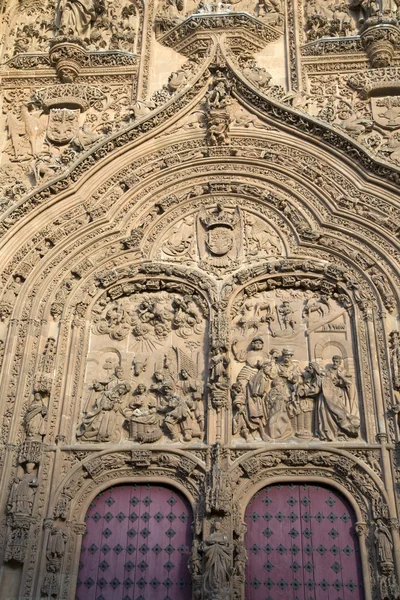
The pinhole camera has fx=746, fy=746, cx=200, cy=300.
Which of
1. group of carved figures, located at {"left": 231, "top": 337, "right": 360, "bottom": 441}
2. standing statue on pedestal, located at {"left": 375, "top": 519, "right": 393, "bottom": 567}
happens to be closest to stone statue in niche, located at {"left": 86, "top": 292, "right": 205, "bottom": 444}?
group of carved figures, located at {"left": 231, "top": 337, "right": 360, "bottom": 441}

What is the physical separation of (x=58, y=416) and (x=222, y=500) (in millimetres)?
2826

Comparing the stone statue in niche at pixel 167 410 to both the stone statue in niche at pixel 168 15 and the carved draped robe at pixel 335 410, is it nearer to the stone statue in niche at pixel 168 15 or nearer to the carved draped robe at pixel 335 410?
the carved draped robe at pixel 335 410

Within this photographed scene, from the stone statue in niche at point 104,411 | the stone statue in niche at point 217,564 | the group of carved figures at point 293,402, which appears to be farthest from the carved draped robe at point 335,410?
the stone statue in niche at point 104,411

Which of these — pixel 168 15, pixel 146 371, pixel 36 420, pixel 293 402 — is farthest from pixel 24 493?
pixel 168 15

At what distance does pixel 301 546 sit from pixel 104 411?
351 centimetres

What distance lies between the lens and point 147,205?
13.2m

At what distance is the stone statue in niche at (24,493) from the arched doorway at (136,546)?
3.03 feet

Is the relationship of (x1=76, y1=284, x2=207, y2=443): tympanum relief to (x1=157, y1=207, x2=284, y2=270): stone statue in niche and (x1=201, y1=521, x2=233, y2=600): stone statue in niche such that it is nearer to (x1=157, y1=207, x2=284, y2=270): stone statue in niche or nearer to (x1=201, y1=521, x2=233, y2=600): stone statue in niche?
(x1=157, y1=207, x2=284, y2=270): stone statue in niche

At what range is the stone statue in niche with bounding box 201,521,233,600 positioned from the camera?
31.8ft

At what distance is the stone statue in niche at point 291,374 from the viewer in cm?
1111

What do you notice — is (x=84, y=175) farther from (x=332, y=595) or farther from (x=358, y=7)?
(x=332, y=595)

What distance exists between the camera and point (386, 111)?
1327 centimetres

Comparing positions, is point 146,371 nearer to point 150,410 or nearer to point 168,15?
point 150,410

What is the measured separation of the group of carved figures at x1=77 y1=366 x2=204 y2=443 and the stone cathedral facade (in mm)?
35
